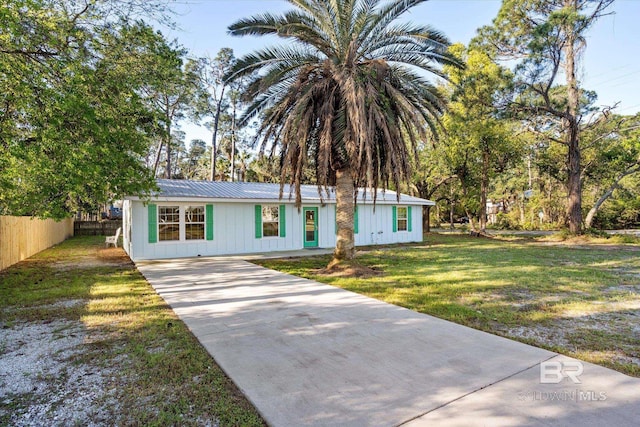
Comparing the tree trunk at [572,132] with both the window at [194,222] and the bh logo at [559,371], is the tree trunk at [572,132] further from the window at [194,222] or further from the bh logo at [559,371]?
the window at [194,222]

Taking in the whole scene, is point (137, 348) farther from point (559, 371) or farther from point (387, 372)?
point (559, 371)

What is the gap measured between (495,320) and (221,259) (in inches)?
352

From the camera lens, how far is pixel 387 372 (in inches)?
129

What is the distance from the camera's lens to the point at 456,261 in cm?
1081

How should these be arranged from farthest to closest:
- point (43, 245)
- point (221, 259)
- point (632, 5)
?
point (43, 245), point (632, 5), point (221, 259)

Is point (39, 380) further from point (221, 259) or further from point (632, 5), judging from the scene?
point (632, 5)

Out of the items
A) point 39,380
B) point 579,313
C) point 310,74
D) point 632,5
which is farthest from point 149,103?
point 632,5

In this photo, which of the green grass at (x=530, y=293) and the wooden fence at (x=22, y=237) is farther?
the wooden fence at (x=22, y=237)

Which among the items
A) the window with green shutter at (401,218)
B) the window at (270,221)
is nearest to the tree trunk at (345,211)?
the window at (270,221)

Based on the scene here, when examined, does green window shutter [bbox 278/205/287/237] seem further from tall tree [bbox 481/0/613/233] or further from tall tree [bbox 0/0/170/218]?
tall tree [bbox 481/0/613/233]

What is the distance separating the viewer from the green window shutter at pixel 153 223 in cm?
1143

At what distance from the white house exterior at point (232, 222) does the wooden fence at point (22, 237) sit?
3110 millimetres

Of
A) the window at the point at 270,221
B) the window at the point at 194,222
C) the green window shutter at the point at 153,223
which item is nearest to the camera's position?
the green window shutter at the point at 153,223

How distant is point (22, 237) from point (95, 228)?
14320 mm
